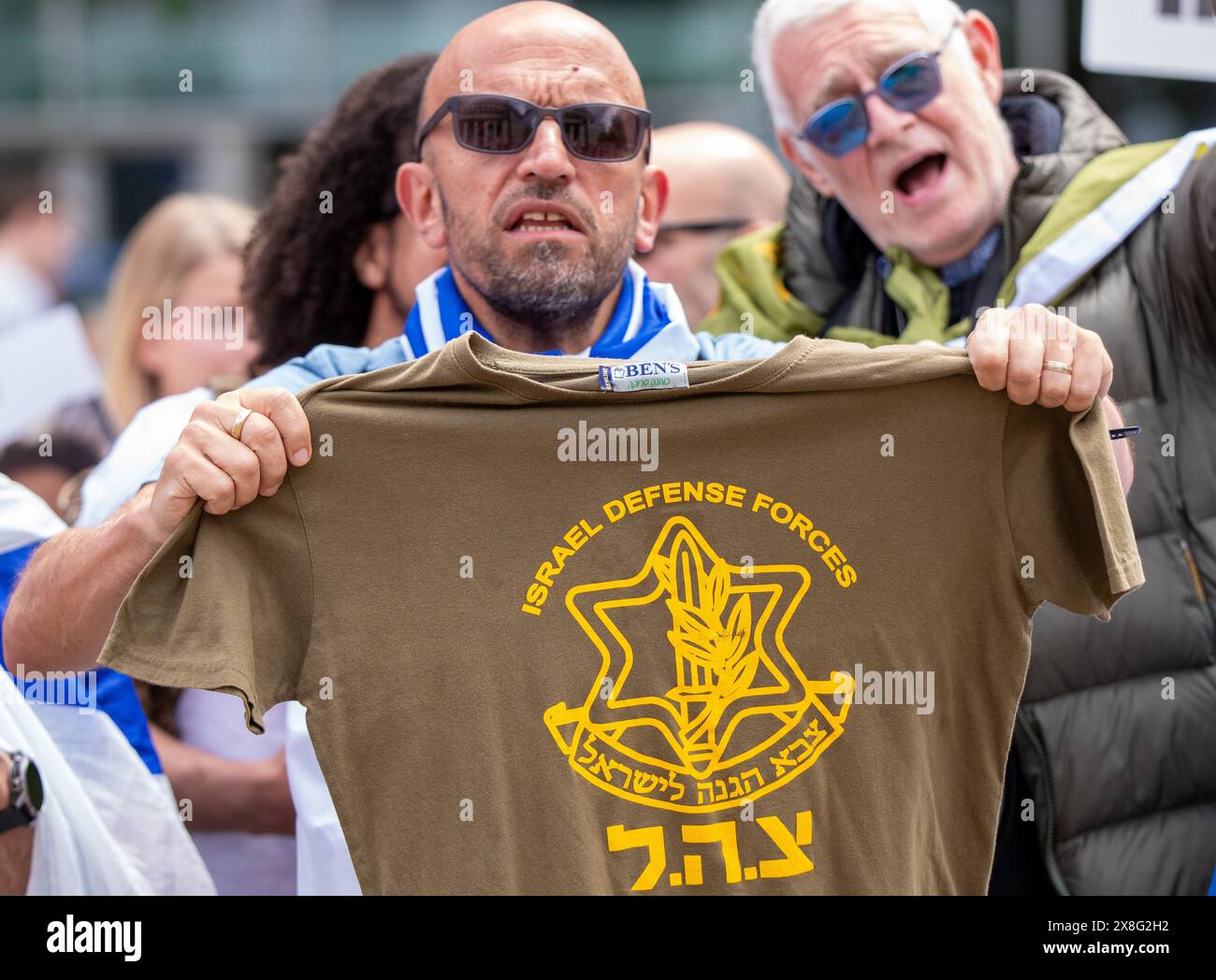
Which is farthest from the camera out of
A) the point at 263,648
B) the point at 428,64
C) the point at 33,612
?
the point at 428,64

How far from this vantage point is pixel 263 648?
2.04 m

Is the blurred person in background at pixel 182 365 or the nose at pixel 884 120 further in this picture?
the blurred person in background at pixel 182 365

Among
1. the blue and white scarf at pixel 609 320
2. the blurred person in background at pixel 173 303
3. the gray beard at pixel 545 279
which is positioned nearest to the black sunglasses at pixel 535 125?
the gray beard at pixel 545 279

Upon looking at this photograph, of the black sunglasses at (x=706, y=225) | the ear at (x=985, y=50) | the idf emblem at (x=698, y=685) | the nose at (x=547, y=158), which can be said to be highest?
the ear at (x=985, y=50)

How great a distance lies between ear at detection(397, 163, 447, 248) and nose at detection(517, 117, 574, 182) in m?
0.24

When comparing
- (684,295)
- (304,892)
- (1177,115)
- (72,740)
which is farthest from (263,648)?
(1177,115)

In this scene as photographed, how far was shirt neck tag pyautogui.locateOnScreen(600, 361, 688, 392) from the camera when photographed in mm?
2078

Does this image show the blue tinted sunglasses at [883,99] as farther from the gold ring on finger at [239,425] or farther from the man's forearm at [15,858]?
the man's forearm at [15,858]

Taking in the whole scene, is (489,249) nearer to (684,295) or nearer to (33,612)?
(33,612)

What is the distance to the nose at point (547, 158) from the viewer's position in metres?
2.40

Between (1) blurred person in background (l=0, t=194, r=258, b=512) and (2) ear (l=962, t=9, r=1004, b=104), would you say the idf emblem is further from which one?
(1) blurred person in background (l=0, t=194, r=258, b=512)

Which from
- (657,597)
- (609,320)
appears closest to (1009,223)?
(609,320)

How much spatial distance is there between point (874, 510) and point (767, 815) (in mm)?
502

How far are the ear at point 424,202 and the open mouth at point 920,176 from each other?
1083 mm
